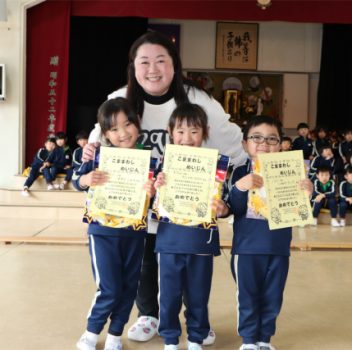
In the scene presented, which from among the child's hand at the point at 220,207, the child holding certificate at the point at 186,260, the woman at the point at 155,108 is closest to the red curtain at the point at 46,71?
the woman at the point at 155,108

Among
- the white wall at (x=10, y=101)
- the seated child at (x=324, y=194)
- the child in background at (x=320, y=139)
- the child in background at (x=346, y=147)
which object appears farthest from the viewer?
the child in background at (x=320, y=139)

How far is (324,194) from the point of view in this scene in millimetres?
6516

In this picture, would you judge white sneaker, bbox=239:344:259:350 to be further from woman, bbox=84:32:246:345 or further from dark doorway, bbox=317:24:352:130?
dark doorway, bbox=317:24:352:130

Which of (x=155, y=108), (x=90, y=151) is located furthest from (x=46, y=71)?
(x=90, y=151)

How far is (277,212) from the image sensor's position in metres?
2.23

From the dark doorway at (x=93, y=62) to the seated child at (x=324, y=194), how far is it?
4.30 m

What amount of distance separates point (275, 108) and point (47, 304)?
26.8 feet

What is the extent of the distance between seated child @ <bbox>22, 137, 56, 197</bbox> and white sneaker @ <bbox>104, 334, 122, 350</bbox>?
504 cm

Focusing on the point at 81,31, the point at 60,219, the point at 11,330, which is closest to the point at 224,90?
the point at 81,31

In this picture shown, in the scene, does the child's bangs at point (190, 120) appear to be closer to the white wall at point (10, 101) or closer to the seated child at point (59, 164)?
the seated child at point (59, 164)

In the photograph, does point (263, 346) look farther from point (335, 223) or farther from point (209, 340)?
point (335, 223)

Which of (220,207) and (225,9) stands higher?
(225,9)

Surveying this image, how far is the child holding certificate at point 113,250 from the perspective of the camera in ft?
7.55

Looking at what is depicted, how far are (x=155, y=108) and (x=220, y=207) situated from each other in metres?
0.61
